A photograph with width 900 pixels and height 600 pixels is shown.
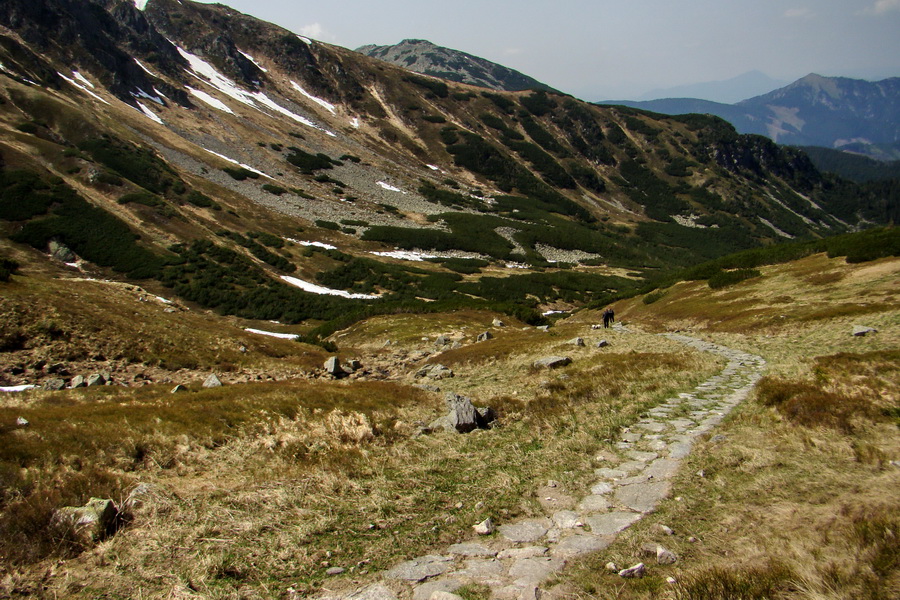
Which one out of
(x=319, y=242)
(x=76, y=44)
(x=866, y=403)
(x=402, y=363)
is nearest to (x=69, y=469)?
(x=866, y=403)

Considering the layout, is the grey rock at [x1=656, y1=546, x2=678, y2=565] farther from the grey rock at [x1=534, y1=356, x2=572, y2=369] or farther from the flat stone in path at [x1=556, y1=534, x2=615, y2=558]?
the grey rock at [x1=534, y1=356, x2=572, y2=369]

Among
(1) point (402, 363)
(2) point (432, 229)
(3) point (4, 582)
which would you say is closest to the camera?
(3) point (4, 582)

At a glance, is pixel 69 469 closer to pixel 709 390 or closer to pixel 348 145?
pixel 709 390

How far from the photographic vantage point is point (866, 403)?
36.7 ft

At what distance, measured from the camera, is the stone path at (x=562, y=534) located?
617cm

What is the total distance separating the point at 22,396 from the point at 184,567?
46.7ft

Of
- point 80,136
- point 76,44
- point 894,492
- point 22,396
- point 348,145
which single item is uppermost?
point 76,44

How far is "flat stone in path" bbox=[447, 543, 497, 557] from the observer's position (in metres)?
7.04

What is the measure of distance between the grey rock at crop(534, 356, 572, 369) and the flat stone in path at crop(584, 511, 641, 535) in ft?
54.7

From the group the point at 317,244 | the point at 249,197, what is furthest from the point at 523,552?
the point at 249,197

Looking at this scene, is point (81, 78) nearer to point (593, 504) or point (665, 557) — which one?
point (593, 504)

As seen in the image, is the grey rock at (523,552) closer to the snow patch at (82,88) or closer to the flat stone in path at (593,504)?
the flat stone in path at (593,504)

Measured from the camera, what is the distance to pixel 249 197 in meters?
109

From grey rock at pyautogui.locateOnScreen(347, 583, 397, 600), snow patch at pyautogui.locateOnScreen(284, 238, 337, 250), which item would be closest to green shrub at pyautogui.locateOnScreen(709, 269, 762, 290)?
grey rock at pyautogui.locateOnScreen(347, 583, 397, 600)
